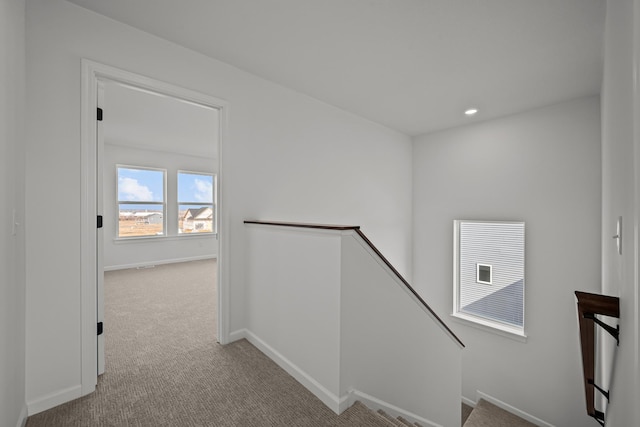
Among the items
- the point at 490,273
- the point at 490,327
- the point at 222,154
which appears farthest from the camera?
the point at 490,273

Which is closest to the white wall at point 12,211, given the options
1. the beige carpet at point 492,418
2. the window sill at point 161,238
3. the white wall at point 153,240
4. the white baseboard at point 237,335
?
the white baseboard at point 237,335

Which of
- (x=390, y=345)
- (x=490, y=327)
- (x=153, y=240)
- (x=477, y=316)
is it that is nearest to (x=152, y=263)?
(x=153, y=240)

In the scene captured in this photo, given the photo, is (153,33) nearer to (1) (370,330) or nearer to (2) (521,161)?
(1) (370,330)

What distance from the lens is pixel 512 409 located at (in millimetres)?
3660

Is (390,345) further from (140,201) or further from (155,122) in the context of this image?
(140,201)

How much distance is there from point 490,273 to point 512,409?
1.77 m

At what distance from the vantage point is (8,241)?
1.30 metres

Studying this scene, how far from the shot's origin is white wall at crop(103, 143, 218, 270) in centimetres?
553

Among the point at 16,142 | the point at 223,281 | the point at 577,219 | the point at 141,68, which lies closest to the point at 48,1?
the point at 141,68

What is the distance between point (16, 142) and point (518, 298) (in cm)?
522

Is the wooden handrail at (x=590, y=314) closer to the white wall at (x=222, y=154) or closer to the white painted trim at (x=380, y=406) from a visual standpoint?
the white painted trim at (x=380, y=406)

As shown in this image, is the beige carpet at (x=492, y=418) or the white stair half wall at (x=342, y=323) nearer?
the white stair half wall at (x=342, y=323)

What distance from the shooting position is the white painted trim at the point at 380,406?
1746 mm

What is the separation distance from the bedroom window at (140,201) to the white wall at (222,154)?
4.48 metres
